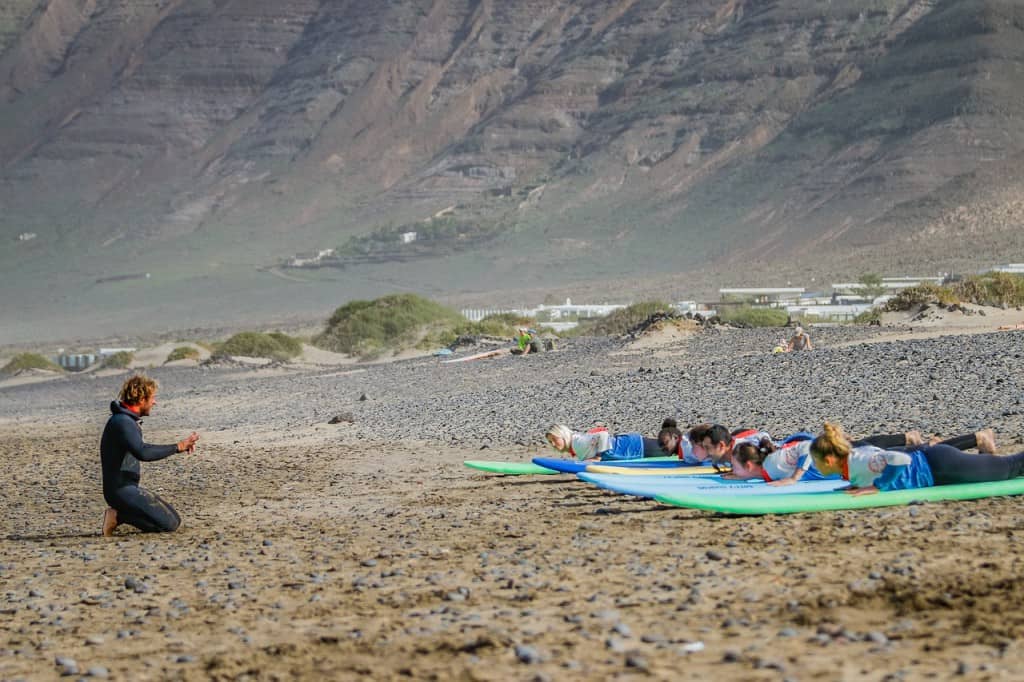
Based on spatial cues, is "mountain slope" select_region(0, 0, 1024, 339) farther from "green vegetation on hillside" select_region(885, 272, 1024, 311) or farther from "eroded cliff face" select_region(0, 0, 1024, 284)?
"green vegetation on hillside" select_region(885, 272, 1024, 311)

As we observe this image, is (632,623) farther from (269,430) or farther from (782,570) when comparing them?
(269,430)

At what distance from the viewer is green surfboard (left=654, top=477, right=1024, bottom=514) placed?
975 centimetres

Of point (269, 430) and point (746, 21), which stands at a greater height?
point (746, 21)

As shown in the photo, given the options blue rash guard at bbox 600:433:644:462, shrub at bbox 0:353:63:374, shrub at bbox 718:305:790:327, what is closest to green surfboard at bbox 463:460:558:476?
blue rash guard at bbox 600:433:644:462

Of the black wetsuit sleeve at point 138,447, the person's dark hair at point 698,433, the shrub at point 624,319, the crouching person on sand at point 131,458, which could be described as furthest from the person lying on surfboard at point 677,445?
the shrub at point 624,319

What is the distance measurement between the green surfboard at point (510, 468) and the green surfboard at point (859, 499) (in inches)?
128

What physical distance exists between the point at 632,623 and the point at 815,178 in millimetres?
120063

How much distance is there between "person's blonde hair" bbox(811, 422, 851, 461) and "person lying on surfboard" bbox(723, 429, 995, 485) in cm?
37

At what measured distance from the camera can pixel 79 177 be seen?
596 ft

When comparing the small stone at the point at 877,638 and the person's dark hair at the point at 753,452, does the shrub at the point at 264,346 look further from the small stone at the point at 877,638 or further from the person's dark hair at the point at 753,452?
the small stone at the point at 877,638

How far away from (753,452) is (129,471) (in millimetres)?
4236

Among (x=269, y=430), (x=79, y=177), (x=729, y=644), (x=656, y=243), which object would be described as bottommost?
(x=729, y=644)

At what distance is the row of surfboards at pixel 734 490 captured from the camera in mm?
9789

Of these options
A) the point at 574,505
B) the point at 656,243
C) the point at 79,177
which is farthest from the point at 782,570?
the point at 79,177
